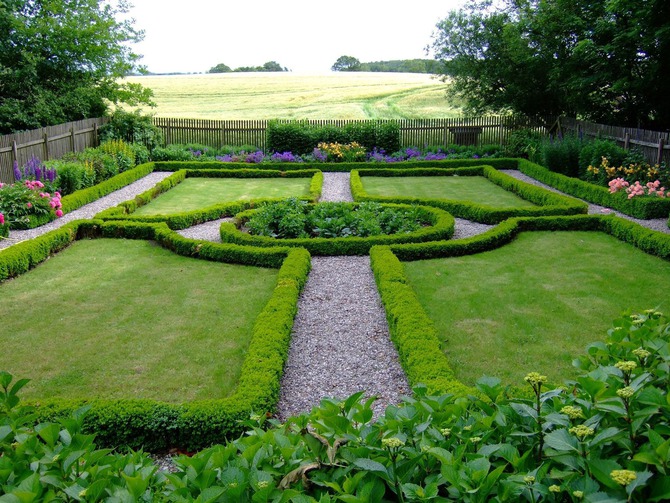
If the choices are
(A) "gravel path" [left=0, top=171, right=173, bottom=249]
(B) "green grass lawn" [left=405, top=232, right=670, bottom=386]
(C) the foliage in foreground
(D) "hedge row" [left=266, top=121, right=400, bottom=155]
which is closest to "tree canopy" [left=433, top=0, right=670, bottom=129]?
(D) "hedge row" [left=266, top=121, right=400, bottom=155]

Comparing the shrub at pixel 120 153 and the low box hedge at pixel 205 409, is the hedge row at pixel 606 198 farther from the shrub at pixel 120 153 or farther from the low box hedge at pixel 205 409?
the shrub at pixel 120 153

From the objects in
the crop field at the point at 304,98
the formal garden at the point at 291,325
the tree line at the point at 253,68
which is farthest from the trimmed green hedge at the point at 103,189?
the tree line at the point at 253,68

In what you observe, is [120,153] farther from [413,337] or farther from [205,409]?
[205,409]

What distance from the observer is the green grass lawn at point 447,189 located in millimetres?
15242

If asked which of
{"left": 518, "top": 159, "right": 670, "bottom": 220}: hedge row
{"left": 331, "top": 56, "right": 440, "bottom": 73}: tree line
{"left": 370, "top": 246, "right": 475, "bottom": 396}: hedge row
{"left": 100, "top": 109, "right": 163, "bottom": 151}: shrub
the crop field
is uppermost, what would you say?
{"left": 331, "top": 56, "right": 440, "bottom": 73}: tree line

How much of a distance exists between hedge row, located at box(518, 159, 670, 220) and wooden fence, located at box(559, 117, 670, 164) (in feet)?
6.50

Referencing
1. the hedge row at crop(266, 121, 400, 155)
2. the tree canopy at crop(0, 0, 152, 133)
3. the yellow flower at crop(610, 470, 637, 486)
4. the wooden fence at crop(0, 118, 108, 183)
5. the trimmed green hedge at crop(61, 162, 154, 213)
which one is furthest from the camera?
the hedge row at crop(266, 121, 400, 155)

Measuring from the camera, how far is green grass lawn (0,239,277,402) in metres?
5.64

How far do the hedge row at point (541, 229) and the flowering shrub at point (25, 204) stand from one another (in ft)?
25.0

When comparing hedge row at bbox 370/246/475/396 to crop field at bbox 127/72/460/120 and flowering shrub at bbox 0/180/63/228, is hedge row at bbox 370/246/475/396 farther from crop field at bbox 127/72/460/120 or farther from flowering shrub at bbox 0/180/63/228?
crop field at bbox 127/72/460/120

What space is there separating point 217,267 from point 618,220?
7.48 metres

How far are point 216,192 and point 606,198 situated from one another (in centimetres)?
1031

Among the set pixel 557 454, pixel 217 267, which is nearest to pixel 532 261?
pixel 217 267

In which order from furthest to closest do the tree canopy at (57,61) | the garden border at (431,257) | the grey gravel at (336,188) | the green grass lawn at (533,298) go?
the tree canopy at (57,61) → the grey gravel at (336,188) → the green grass lawn at (533,298) → the garden border at (431,257)
